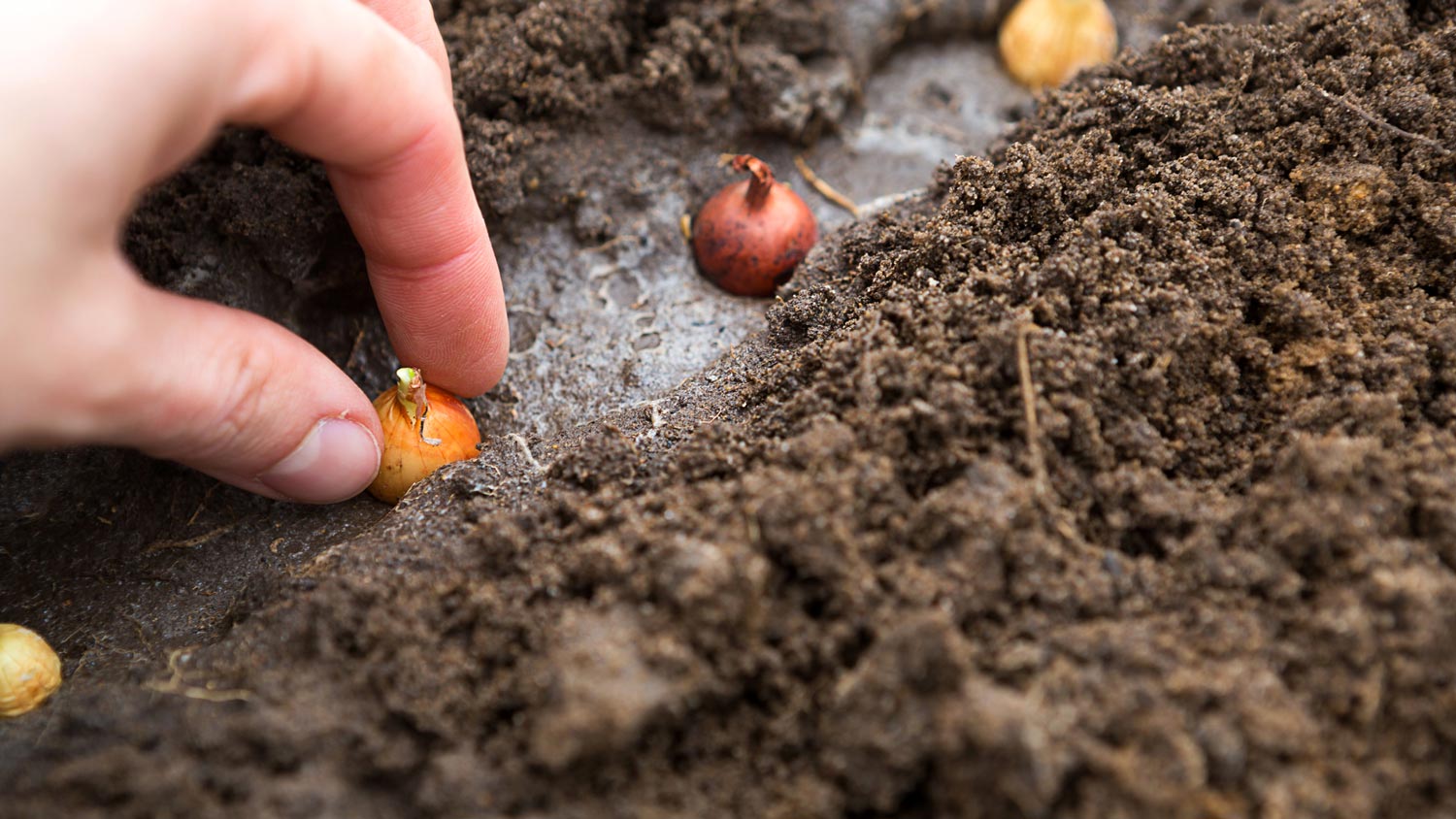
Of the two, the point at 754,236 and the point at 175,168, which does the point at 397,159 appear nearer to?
the point at 175,168

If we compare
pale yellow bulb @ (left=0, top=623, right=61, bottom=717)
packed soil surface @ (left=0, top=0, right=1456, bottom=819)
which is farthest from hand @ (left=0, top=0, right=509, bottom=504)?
pale yellow bulb @ (left=0, top=623, right=61, bottom=717)

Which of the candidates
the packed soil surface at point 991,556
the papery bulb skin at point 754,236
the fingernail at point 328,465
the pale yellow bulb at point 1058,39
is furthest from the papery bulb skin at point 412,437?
the pale yellow bulb at point 1058,39

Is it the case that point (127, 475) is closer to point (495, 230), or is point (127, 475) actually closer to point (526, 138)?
point (495, 230)

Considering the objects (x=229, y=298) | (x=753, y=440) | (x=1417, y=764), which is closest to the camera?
(x=1417, y=764)

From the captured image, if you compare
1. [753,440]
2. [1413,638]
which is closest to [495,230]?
[753,440]

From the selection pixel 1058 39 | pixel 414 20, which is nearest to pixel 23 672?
pixel 414 20

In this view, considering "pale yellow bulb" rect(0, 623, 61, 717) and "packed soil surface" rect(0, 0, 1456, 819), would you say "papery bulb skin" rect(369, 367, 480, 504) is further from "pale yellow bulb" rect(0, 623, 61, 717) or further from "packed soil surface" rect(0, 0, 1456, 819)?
"pale yellow bulb" rect(0, 623, 61, 717)

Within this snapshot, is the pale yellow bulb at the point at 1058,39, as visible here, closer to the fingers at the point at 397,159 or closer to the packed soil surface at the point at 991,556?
the packed soil surface at the point at 991,556
